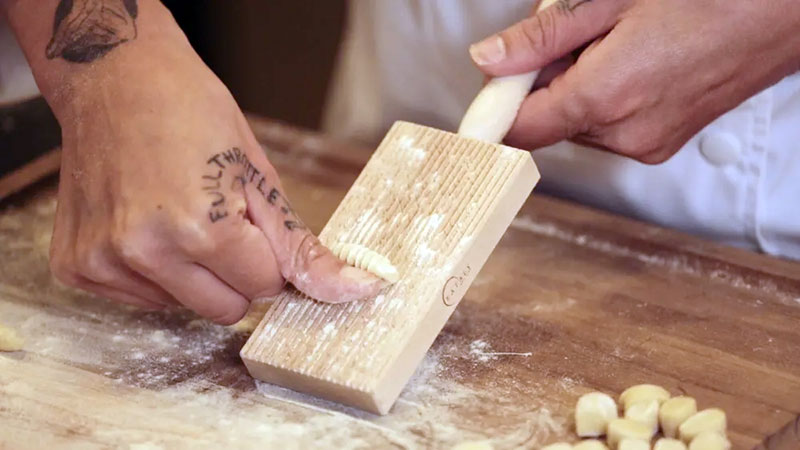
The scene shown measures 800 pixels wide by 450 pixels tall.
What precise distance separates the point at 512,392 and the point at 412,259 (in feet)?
0.46

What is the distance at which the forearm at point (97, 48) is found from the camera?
852 millimetres

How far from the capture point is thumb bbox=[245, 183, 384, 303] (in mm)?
803

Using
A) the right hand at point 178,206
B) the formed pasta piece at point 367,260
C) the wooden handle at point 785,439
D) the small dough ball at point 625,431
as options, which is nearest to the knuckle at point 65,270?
the right hand at point 178,206

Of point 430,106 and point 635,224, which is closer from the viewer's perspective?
point 635,224

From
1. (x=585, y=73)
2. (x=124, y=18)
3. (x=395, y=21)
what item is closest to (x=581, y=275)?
(x=585, y=73)

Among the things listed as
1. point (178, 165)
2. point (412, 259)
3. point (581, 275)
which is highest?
point (178, 165)

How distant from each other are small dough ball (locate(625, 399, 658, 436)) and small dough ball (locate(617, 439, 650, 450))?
0.02m

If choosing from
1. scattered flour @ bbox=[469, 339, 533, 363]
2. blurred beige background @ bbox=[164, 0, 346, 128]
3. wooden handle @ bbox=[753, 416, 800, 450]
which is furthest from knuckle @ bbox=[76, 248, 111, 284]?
blurred beige background @ bbox=[164, 0, 346, 128]

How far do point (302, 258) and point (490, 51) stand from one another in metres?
0.26

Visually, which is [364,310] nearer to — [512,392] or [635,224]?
[512,392]

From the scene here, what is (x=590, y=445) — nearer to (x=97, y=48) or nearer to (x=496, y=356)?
(x=496, y=356)

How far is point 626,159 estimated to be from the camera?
1.08 metres

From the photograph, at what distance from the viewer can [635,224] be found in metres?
1.07

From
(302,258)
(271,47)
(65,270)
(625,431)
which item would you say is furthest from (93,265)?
(271,47)
